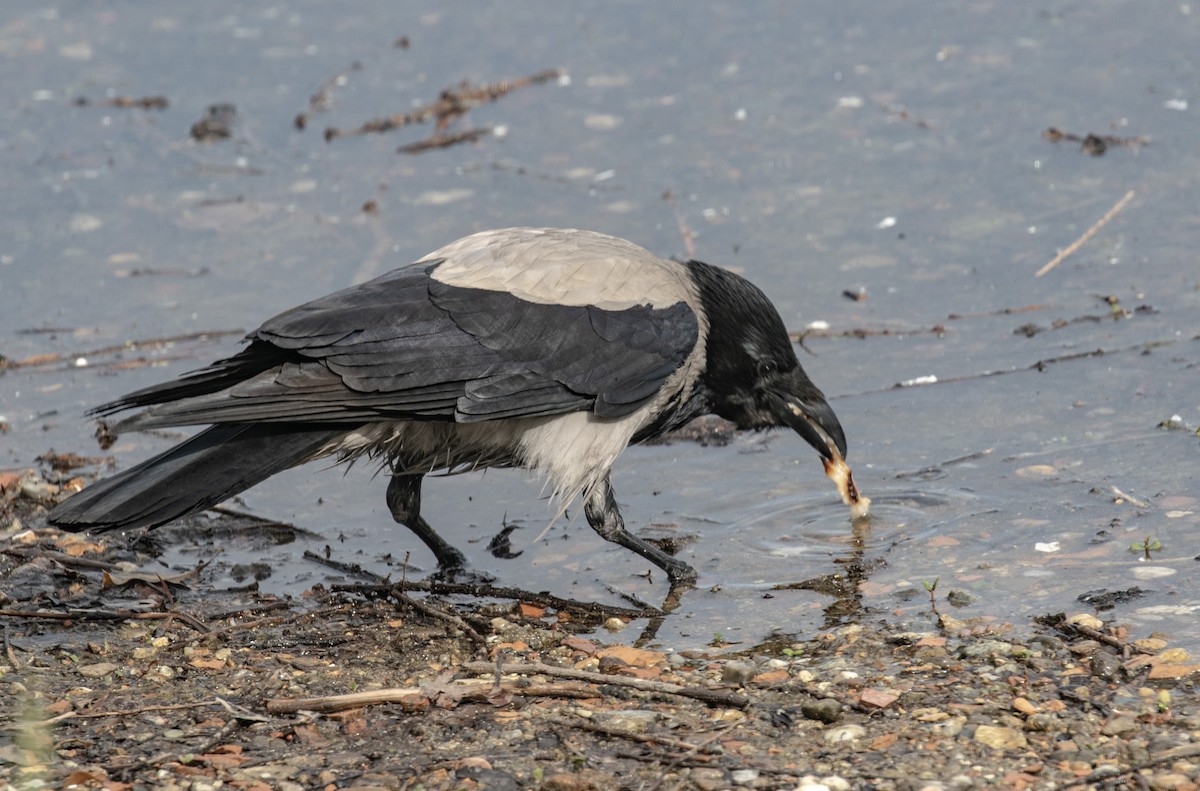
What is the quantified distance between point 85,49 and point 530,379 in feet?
26.2

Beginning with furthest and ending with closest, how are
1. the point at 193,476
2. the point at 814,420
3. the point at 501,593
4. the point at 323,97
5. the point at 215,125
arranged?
1. the point at 323,97
2. the point at 215,125
3. the point at 814,420
4. the point at 501,593
5. the point at 193,476

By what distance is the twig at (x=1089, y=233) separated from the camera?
7965mm

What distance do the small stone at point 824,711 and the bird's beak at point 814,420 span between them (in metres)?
1.85

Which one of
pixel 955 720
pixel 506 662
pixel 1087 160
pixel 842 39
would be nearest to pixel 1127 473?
pixel 955 720

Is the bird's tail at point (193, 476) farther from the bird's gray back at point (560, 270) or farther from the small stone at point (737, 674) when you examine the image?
the small stone at point (737, 674)

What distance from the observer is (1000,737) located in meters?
3.86

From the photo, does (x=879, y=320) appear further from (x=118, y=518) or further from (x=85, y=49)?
(x=85, y=49)

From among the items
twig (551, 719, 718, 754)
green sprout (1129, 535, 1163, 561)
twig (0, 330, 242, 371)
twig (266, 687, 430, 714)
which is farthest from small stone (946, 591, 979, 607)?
twig (0, 330, 242, 371)

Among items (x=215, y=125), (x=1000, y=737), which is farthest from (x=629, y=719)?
(x=215, y=125)

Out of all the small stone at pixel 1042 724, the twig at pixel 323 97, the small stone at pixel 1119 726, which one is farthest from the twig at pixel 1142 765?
the twig at pixel 323 97

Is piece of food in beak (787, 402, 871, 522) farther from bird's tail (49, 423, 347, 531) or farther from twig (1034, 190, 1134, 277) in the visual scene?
twig (1034, 190, 1134, 277)

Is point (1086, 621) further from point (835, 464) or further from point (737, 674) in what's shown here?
point (835, 464)

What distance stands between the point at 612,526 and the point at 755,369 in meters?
0.85

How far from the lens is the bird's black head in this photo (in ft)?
19.2
